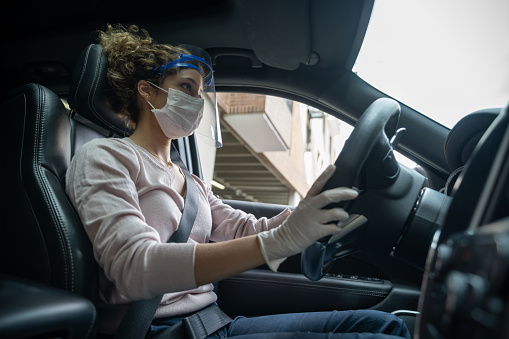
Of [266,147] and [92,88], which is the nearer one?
[92,88]

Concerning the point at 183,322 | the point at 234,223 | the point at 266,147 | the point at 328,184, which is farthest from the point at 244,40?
the point at 266,147

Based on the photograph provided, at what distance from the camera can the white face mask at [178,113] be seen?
4.21 feet

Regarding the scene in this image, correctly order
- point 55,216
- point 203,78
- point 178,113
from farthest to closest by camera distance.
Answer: point 203,78, point 178,113, point 55,216

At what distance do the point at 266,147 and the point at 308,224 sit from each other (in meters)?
7.83

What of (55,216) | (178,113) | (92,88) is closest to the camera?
(55,216)

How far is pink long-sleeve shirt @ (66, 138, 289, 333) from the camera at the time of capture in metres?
0.79

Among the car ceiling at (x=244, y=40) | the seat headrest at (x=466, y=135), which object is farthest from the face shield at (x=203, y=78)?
the seat headrest at (x=466, y=135)

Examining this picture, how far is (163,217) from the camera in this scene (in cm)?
104

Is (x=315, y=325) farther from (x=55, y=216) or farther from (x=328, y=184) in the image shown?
(x=55, y=216)

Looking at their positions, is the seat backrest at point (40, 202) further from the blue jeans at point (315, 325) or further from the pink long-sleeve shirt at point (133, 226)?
the blue jeans at point (315, 325)

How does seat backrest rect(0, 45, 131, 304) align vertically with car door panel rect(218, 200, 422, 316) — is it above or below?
above

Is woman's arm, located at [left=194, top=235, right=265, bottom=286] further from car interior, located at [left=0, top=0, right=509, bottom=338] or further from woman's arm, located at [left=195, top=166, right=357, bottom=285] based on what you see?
car interior, located at [left=0, top=0, right=509, bottom=338]

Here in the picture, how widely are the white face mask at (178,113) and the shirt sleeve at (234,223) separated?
1.03ft

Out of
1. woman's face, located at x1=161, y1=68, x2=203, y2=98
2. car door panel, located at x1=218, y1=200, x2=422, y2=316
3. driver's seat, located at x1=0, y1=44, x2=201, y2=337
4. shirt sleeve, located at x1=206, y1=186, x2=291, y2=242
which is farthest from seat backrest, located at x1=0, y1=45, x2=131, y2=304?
car door panel, located at x1=218, y1=200, x2=422, y2=316
